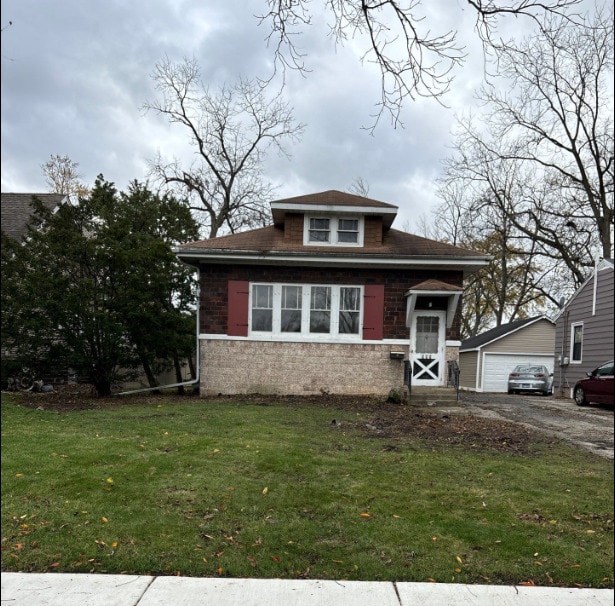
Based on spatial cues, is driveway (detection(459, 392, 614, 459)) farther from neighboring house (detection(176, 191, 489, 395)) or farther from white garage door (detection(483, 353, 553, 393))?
white garage door (detection(483, 353, 553, 393))

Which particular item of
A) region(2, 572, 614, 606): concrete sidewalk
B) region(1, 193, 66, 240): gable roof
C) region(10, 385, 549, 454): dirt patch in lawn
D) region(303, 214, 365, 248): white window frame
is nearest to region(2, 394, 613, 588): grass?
region(2, 572, 614, 606): concrete sidewalk

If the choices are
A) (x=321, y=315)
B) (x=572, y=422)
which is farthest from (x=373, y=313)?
(x=572, y=422)

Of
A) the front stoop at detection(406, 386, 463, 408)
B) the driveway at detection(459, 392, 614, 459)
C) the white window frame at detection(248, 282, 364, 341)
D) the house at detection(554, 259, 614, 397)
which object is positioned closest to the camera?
the driveway at detection(459, 392, 614, 459)

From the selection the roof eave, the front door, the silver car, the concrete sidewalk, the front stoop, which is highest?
the roof eave

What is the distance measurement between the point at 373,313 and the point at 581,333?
8543mm

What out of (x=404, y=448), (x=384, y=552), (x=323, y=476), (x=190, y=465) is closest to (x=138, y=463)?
(x=190, y=465)

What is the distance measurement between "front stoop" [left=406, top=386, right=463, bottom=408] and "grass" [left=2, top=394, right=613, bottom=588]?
15.3ft

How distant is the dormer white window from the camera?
38.7 ft

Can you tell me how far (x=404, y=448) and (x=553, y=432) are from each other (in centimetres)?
333

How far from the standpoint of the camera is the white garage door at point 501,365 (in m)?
23.5

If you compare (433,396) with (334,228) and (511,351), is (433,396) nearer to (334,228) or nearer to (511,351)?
(334,228)

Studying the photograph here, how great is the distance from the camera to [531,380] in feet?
66.1

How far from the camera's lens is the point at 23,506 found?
139 inches

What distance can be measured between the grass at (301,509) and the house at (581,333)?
9.42m
